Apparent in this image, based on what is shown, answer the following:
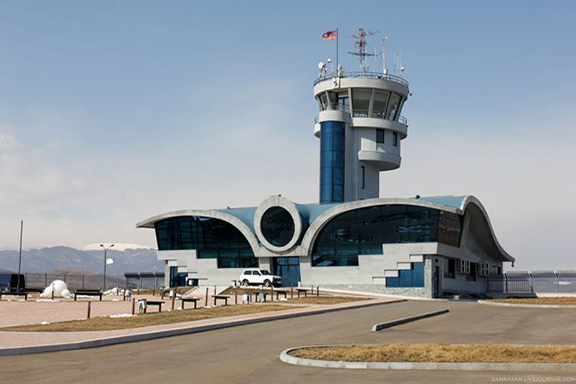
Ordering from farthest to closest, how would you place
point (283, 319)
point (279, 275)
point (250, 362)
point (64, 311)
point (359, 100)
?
1. point (359, 100)
2. point (279, 275)
3. point (64, 311)
4. point (283, 319)
5. point (250, 362)

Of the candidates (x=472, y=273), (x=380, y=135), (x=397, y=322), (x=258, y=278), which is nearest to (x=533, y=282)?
(x=472, y=273)

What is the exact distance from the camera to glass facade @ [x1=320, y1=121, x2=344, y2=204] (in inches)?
2963

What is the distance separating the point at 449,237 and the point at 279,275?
16.5m

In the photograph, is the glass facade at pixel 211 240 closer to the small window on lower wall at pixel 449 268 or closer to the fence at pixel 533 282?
the small window on lower wall at pixel 449 268

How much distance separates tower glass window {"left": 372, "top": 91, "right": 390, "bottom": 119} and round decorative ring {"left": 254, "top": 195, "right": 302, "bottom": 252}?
57.2 ft

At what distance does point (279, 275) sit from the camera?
228 feet

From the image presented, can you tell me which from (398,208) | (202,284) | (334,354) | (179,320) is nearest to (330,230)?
(398,208)

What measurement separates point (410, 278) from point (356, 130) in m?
20.9

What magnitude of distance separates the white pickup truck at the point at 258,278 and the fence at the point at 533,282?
2641 centimetres

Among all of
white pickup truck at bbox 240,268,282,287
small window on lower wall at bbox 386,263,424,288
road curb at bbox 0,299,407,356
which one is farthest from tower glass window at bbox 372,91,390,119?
road curb at bbox 0,299,407,356

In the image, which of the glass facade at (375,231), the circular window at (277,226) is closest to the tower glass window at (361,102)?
the circular window at (277,226)

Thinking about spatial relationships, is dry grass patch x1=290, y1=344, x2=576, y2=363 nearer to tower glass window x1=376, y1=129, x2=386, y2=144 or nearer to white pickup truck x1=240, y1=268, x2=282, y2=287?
white pickup truck x1=240, y1=268, x2=282, y2=287

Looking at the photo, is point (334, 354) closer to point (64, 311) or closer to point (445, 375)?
point (445, 375)

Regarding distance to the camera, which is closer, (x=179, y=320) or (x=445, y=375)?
(x=445, y=375)
